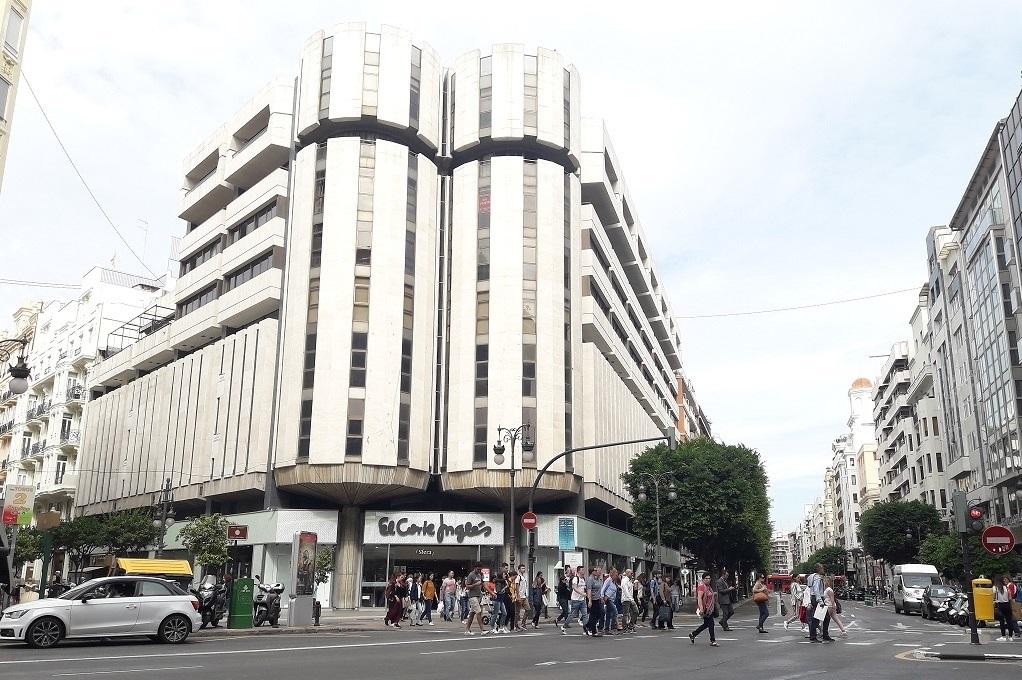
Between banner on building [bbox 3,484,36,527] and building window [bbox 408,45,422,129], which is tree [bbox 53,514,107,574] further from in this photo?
building window [bbox 408,45,422,129]

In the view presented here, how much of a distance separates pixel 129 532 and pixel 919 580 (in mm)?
44258

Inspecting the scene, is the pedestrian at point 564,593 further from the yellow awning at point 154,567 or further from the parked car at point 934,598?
the parked car at point 934,598

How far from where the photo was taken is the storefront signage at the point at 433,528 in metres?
49.2

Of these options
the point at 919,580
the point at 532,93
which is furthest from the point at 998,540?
the point at 532,93

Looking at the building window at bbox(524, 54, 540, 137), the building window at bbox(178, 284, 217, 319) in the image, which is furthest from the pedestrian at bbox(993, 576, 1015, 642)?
the building window at bbox(178, 284, 217, 319)

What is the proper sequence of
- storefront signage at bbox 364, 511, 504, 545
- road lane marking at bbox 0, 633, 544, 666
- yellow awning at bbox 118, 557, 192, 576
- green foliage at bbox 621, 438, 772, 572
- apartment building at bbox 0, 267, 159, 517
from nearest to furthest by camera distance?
road lane marking at bbox 0, 633, 544, 666
yellow awning at bbox 118, 557, 192, 576
storefront signage at bbox 364, 511, 504, 545
green foliage at bbox 621, 438, 772, 572
apartment building at bbox 0, 267, 159, 517

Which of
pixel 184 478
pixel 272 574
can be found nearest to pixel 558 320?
pixel 272 574

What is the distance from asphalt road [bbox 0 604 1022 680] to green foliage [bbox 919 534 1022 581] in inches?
913

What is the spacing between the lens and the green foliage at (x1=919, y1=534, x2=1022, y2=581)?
4516cm

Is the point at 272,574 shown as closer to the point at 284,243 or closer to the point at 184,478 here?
the point at 184,478

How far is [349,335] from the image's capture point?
48062 mm

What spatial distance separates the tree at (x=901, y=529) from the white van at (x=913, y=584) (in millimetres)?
30296

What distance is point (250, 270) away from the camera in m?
55.7

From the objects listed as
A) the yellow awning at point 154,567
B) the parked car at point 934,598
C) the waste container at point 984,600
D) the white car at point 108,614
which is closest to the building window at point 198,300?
the yellow awning at point 154,567
